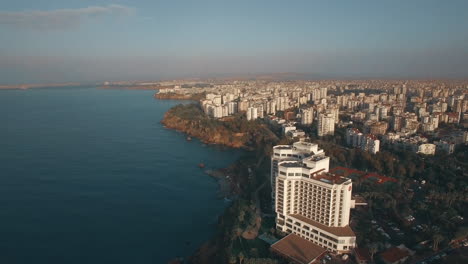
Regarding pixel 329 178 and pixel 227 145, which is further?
pixel 227 145

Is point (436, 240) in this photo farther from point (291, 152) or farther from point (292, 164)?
point (291, 152)

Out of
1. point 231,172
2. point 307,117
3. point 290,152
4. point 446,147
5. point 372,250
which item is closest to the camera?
point 372,250

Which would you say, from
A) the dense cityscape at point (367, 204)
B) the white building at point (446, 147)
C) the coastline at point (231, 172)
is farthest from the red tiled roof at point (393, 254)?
the white building at point (446, 147)

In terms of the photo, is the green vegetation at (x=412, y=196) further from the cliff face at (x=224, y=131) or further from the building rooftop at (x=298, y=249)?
the cliff face at (x=224, y=131)

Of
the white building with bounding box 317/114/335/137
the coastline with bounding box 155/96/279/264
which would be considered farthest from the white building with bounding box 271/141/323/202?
the white building with bounding box 317/114/335/137

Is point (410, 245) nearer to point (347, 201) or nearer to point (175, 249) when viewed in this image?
point (347, 201)

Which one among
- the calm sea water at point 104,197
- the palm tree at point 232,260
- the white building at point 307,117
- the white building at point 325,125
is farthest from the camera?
the white building at point 307,117

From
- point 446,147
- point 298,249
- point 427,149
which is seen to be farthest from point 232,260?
point 446,147
